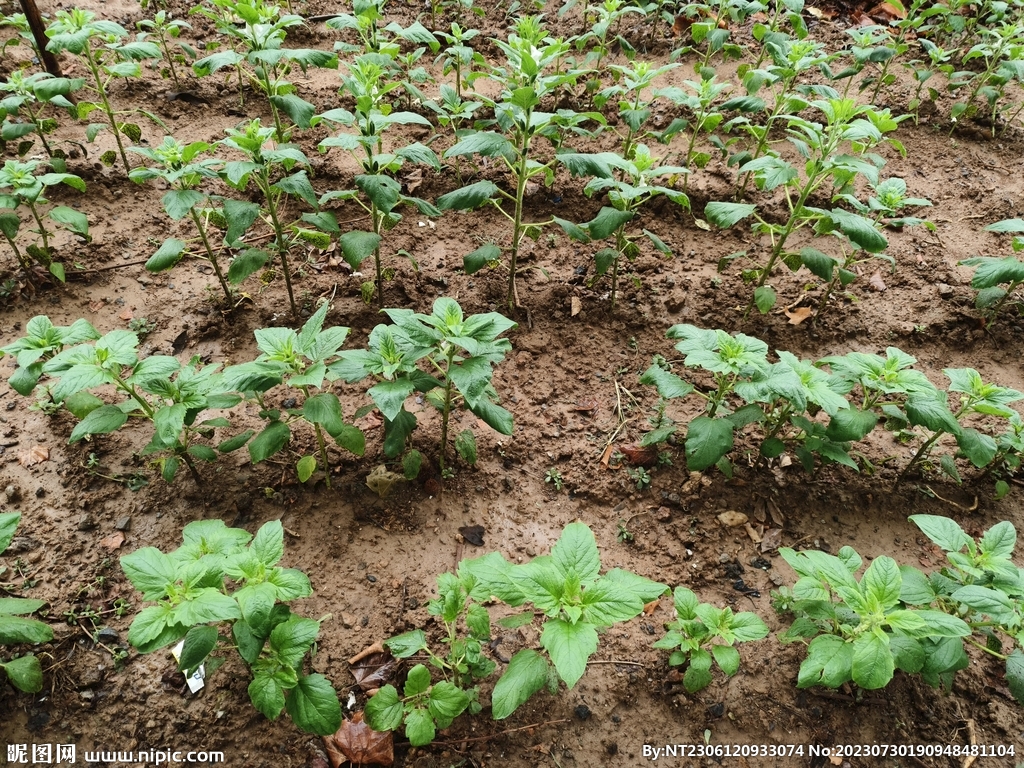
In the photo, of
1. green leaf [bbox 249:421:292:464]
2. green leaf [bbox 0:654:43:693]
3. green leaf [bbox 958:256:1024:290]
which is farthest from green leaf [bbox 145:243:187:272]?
green leaf [bbox 958:256:1024:290]

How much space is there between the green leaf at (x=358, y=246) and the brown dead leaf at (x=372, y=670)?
6.36 ft

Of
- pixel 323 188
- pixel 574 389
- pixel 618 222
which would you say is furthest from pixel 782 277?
pixel 323 188

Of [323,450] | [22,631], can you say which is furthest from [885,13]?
[22,631]

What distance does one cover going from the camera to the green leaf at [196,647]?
1966mm

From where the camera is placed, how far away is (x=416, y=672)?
6.82 feet

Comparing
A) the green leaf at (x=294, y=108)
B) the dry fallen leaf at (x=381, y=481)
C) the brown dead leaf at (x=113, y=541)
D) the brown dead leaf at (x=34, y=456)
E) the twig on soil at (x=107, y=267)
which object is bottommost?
the brown dead leaf at (x=113, y=541)

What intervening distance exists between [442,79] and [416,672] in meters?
5.56

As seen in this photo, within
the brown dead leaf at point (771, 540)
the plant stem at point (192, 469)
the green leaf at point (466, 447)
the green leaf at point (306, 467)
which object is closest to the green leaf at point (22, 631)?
the plant stem at point (192, 469)

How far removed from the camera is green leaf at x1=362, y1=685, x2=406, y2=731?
2.06 metres

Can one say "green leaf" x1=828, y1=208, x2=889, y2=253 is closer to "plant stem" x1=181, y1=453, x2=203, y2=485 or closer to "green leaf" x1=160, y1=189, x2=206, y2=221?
"green leaf" x1=160, y1=189, x2=206, y2=221

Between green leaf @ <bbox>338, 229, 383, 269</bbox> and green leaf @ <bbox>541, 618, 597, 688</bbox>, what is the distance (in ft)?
6.99

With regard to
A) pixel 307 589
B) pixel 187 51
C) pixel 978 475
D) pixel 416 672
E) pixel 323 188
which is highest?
pixel 187 51

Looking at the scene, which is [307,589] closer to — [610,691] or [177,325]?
[610,691]

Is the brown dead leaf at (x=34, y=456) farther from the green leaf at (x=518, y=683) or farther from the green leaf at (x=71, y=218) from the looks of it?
the green leaf at (x=518, y=683)
